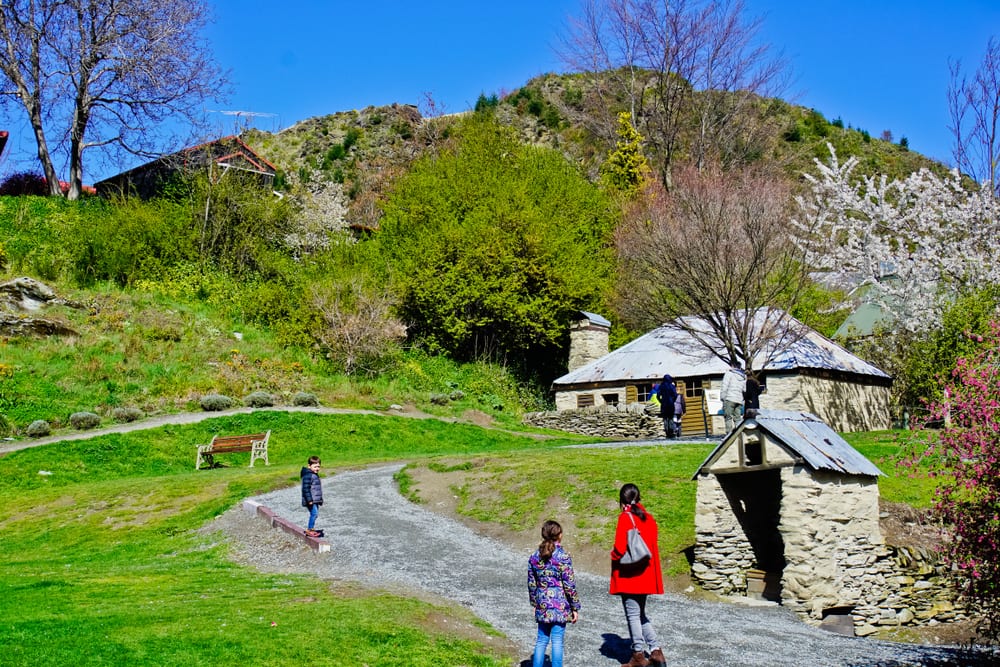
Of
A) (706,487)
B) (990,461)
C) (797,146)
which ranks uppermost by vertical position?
(797,146)

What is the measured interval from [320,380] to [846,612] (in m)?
24.2

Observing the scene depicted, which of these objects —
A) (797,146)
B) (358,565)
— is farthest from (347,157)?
(358,565)

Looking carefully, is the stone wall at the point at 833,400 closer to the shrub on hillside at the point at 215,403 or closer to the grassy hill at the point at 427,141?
the shrub on hillside at the point at 215,403

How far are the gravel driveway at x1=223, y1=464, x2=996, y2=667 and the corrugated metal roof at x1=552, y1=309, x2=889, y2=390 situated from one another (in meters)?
16.2

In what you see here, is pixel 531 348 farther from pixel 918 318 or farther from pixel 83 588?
pixel 83 588

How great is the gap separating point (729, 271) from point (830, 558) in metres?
14.7

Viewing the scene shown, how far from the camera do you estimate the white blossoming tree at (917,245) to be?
2767cm

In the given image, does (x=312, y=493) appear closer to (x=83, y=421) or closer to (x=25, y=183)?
(x=83, y=421)

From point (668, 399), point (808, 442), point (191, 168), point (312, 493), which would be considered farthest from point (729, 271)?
point (191, 168)

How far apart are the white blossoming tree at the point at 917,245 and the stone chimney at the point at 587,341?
10.2 meters

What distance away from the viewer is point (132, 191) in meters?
49.9

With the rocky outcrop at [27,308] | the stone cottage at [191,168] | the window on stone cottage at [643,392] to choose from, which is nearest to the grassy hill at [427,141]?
the stone cottage at [191,168]

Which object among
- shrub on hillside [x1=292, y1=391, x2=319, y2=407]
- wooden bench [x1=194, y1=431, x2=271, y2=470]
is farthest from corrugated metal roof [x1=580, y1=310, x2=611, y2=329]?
wooden bench [x1=194, y1=431, x2=271, y2=470]

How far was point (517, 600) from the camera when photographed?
1213 cm
